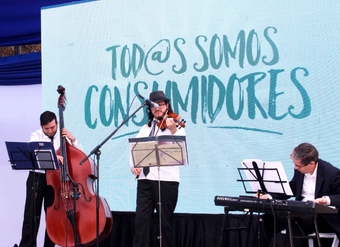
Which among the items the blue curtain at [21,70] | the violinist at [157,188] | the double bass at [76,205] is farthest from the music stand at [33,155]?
the blue curtain at [21,70]

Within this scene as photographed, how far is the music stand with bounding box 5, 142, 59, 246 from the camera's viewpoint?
17.2 ft

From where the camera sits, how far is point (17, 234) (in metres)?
7.58

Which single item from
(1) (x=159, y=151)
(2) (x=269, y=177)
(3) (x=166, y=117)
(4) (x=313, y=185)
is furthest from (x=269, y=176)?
(3) (x=166, y=117)

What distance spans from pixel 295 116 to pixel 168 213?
148cm

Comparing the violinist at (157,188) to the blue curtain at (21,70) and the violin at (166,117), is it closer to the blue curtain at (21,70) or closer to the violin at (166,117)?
the violin at (166,117)

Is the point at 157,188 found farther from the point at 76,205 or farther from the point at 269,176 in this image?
the point at 269,176

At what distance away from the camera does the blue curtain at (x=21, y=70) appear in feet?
25.4

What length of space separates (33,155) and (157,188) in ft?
3.87

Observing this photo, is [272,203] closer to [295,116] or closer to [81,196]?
[295,116]

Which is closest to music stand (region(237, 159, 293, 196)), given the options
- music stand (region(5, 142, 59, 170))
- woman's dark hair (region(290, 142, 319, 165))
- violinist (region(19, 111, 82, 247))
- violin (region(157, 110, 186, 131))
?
woman's dark hair (region(290, 142, 319, 165))

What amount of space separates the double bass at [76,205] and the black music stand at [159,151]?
89cm

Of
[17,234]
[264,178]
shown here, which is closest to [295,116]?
[264,178]

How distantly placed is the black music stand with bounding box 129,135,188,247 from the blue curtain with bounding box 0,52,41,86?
3.36 metres

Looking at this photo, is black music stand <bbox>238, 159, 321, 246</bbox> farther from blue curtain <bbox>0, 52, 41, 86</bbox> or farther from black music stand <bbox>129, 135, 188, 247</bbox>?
blue curtain <bbox>0, 52, 41, 86</bbox>
